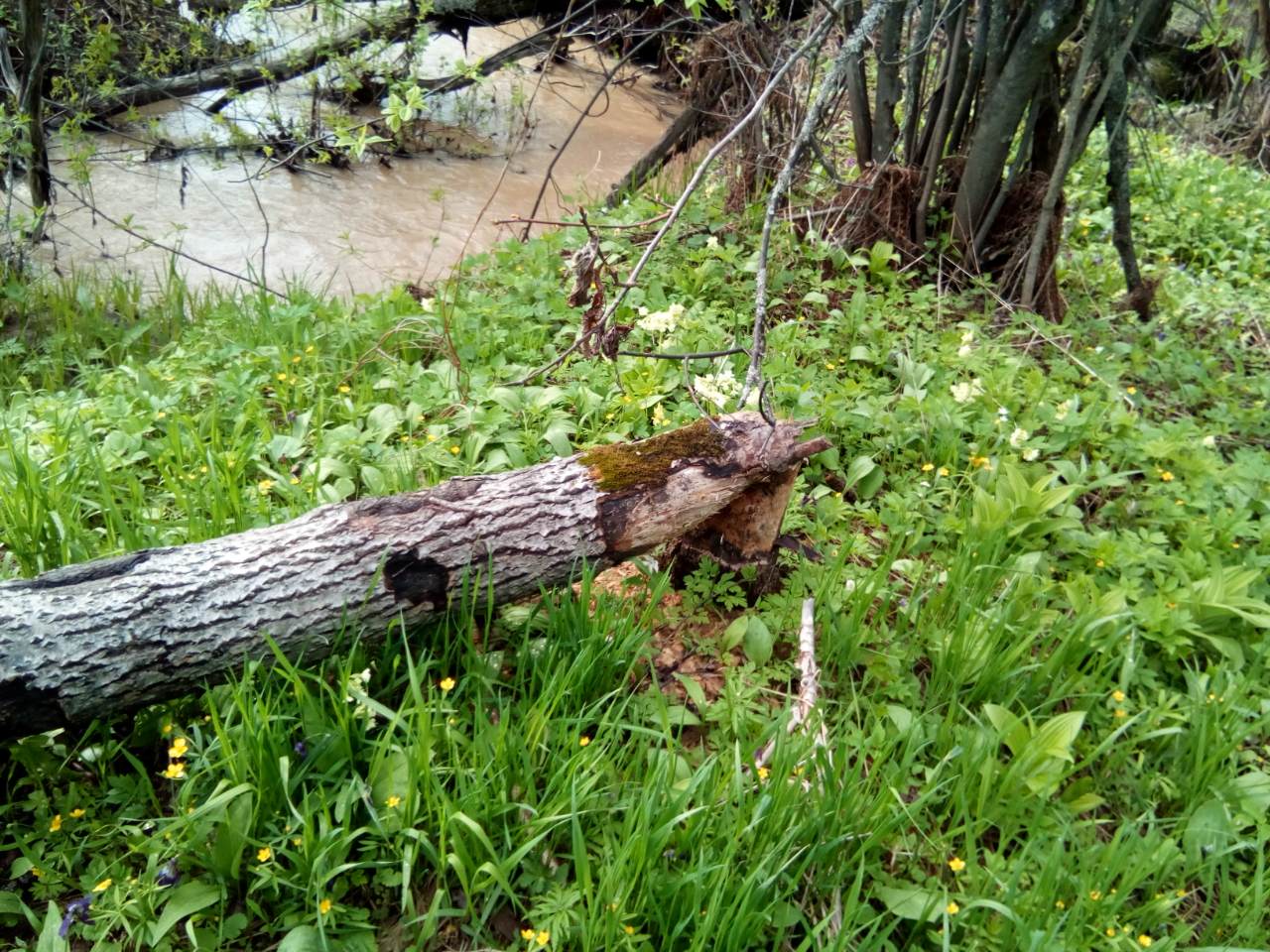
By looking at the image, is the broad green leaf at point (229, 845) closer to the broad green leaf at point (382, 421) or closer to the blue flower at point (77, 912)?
the blue flower at point (77, 912)

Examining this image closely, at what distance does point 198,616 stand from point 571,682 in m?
0.91

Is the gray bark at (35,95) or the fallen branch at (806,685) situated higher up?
the gray bark at (35,95)

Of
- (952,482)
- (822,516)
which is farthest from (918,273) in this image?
(822,516)

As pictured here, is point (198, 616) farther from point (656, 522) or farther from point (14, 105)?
point (14, 105)

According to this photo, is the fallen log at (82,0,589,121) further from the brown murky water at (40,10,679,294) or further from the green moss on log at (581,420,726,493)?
the green moss on log at (581,420,726,493)

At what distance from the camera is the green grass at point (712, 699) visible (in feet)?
6.22

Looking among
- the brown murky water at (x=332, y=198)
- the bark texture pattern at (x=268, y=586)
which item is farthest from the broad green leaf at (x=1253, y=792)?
the brown murky water at (x=332, y=198)

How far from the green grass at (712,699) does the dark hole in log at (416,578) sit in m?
0.14

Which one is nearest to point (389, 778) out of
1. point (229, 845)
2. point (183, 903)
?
point (229, 845)

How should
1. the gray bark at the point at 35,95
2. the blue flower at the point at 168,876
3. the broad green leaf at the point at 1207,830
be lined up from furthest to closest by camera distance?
the gray bark at the point at 35,95 → the broad green leaf at the point at 1207,830 → the blue flower at the point at 168,876

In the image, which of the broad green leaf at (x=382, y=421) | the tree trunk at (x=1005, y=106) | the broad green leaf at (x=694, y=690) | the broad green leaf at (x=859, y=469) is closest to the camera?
the broad green leaf at (x=694, y=690)

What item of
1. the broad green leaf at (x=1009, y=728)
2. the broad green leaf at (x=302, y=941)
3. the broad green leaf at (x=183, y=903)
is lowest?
the broad green leaf at (x=183, y=903)

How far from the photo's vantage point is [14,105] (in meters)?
5.23

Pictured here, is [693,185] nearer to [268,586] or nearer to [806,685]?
[806,685]
